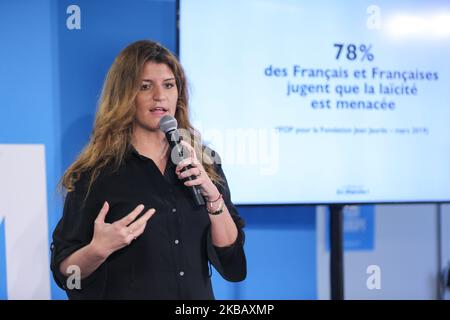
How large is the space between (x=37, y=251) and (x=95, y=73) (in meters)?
0.69

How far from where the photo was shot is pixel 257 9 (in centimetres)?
195

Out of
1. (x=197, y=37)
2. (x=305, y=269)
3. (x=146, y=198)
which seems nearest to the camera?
(x=146, y=198)

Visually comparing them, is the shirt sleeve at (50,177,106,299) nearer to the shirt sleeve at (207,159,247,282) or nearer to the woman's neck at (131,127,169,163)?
the woman's neck at (131,127,169,163)

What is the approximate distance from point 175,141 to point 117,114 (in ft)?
0.69

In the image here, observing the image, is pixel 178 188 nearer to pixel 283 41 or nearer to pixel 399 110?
pixel 283 41

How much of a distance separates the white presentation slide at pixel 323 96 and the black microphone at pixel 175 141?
0.57 m

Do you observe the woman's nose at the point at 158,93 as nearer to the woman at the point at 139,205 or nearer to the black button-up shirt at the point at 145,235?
the woman at the point at 139,205

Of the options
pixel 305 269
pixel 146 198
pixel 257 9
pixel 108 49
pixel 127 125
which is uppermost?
pixel 257 9

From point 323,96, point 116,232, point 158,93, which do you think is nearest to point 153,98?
point 158,93

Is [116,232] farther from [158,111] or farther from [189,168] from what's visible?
[158,111]

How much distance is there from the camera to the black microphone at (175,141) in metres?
1.26

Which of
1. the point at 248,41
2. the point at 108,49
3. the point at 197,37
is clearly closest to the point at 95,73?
the point at 108,49

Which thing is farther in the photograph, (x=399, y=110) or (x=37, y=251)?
(x=399, y=110)

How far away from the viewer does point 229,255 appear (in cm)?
146
